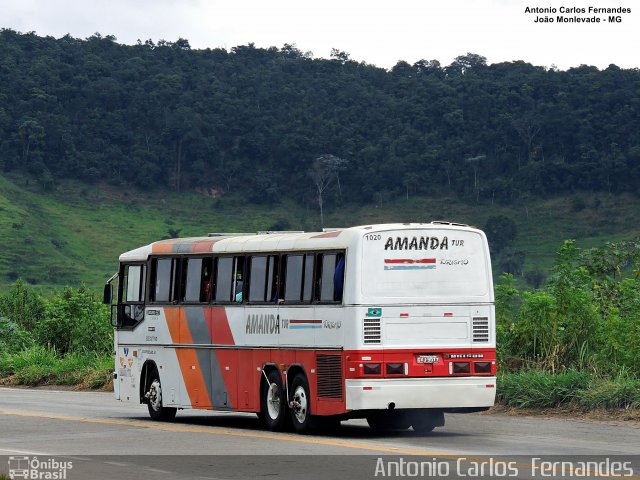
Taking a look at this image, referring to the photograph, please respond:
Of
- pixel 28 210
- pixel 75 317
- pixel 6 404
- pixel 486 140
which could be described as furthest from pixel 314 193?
pixel 6 404

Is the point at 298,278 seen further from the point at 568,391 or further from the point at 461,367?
the point at 568,391

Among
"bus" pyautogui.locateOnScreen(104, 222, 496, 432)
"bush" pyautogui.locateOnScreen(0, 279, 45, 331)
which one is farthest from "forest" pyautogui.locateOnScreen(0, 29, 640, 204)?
"bus" pyautogui.locateOnScreen(104, 222, 496, 432)

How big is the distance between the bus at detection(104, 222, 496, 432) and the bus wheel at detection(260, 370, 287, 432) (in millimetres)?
21

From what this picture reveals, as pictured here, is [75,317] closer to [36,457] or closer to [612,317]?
[612,317]

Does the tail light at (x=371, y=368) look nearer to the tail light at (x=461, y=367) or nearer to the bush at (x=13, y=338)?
the tail light at (x=461, y=367)

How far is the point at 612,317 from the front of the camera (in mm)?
22625

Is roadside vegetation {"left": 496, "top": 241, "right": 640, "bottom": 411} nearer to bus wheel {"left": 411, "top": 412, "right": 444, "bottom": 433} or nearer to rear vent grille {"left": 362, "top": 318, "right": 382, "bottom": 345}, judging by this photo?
bus wheel {"left": 411, "top": 412, "right": 444, "bottom": 433}

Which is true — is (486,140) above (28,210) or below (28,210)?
above

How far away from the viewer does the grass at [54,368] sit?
32625 mm

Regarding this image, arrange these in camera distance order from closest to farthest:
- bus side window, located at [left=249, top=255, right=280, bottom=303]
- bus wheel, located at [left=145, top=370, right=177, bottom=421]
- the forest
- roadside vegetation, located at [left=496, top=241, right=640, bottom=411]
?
bus side window, located at [left=249, top=255, right=280, bottom=303] < roadside vegetation, located at [left=496, top=241, right=640, bottom=411] < bus wheel, located at [left=145, top=370, right=177, bottom=421] < the forest

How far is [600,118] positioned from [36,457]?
146m

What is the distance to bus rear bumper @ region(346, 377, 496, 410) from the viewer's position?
59.4 feet

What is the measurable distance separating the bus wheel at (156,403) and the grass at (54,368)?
8.90m

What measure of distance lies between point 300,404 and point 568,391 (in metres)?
4.73
